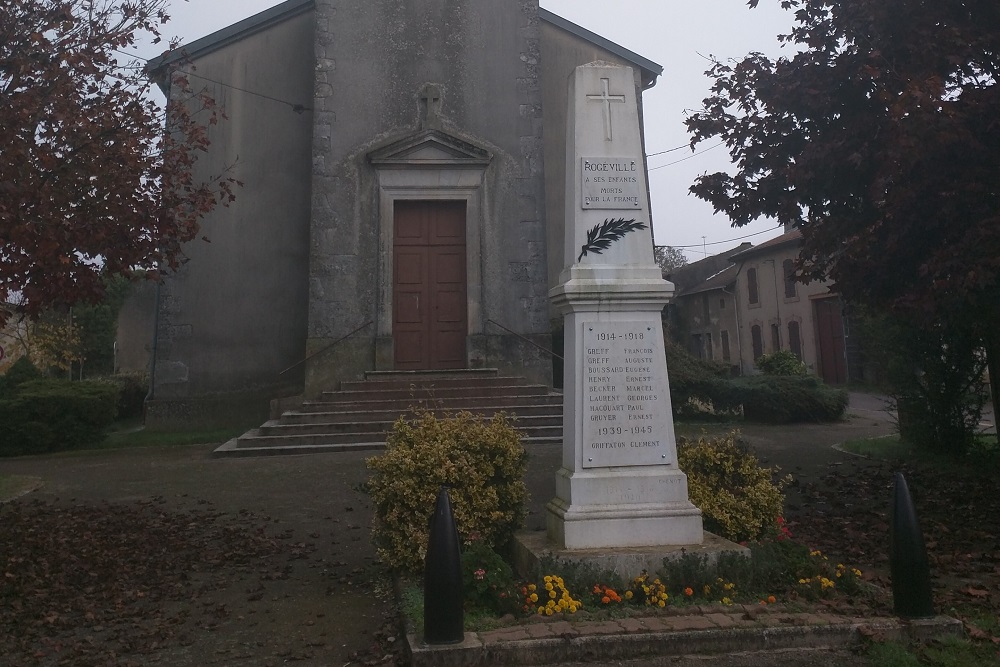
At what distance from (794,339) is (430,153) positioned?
23.7m

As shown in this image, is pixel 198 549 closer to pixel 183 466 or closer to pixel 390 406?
pixel 183 466

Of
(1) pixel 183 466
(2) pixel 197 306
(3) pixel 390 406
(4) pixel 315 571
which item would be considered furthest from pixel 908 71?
(2) pixel 197 306

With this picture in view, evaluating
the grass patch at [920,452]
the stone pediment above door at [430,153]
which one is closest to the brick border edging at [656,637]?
the grass patch at [920,452]

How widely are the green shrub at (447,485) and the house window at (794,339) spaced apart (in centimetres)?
2974

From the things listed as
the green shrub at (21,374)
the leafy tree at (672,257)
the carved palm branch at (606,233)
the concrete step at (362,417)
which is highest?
the leafy tree at (672,257)

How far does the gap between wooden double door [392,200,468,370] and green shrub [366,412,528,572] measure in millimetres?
8174

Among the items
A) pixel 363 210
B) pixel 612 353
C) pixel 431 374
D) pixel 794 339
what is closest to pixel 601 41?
pixel 363 210

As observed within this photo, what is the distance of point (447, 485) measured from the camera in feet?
15.8

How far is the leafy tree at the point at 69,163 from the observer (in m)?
5.85

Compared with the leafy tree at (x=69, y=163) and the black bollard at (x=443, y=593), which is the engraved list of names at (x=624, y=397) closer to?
the black bollard at (x=443, y=593)

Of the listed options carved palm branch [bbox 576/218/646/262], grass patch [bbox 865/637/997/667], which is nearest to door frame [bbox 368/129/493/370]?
carved palm branch [bbox 576/218/646/262]

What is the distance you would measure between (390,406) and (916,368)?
7309 millimetres

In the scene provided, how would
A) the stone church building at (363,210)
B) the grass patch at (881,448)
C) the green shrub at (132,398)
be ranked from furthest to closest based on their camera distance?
the green shrub at (132,398), the stone church building at (363,210), the grass patch at (881,448)

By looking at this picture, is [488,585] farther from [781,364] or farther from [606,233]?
[781,364]
